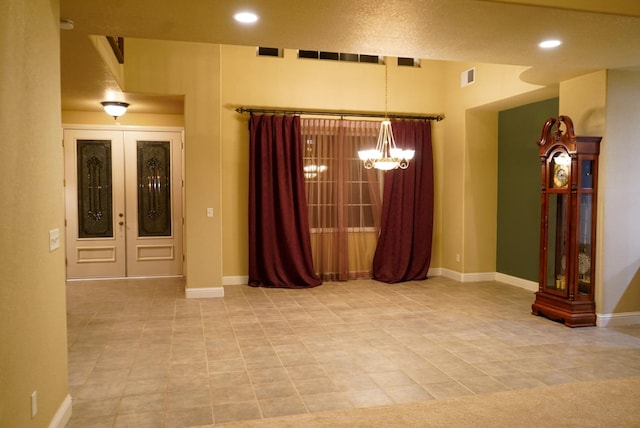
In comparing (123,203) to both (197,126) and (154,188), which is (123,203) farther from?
(197,126)

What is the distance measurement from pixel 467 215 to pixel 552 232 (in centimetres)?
204

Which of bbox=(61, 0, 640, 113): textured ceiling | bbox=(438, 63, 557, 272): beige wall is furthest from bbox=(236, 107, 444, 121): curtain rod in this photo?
bbox=(61, 0, 640, 113): textured ceiling

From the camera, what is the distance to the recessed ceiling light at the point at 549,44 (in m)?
4.09

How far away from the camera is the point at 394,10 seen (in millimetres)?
3367

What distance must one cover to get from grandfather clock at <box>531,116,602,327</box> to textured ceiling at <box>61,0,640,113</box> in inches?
36.5

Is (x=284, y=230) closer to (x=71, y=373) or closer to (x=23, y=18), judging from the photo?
(x=71, y=373)

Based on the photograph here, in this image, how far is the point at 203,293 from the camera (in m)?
6.57

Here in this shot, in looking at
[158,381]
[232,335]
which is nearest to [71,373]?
[158,381]

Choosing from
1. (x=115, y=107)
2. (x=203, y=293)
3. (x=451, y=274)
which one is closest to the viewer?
(x=203, y=293)

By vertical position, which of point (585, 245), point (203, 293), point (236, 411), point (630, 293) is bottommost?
point (236, 411)

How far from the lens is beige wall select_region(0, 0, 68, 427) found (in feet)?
7.03

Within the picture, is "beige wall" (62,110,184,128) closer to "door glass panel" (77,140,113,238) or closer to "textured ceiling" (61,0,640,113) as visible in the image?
"door glass panel" (77,140,113,238)

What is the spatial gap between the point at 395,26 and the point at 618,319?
13.1ft

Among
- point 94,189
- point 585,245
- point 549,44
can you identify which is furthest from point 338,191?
point 549,44
